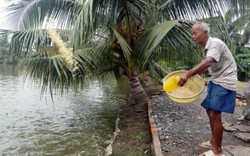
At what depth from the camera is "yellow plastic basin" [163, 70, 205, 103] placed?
2.88 meters

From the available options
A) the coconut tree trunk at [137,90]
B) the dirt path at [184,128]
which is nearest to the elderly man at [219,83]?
the dirt path at [184,128]

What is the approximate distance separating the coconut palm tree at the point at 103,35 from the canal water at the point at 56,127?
90 cm

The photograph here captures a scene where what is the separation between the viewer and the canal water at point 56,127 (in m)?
4.48

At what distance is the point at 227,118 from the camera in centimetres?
491

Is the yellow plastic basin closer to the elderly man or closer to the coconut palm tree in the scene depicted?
the elderly man

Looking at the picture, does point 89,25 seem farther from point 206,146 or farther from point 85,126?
point 206,146

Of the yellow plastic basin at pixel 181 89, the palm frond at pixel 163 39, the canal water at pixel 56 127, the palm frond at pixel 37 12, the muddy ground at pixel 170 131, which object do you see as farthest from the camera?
the palm frond at pixel 37 12

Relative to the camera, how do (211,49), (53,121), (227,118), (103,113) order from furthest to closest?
(103,113) < (53,121) < (227,118) < (211,49)

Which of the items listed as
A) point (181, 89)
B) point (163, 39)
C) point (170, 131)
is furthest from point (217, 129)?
point (163, 39)

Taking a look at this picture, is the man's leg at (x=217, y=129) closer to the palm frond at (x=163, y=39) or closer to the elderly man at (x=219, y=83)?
the elderly man at (x=219, y=83)

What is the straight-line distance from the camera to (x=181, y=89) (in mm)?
3189

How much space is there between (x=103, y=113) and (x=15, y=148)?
302 centimetres

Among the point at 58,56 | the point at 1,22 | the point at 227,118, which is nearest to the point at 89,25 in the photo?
the point at 58,56

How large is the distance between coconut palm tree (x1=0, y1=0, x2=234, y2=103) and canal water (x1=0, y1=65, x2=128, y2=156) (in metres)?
0.90
